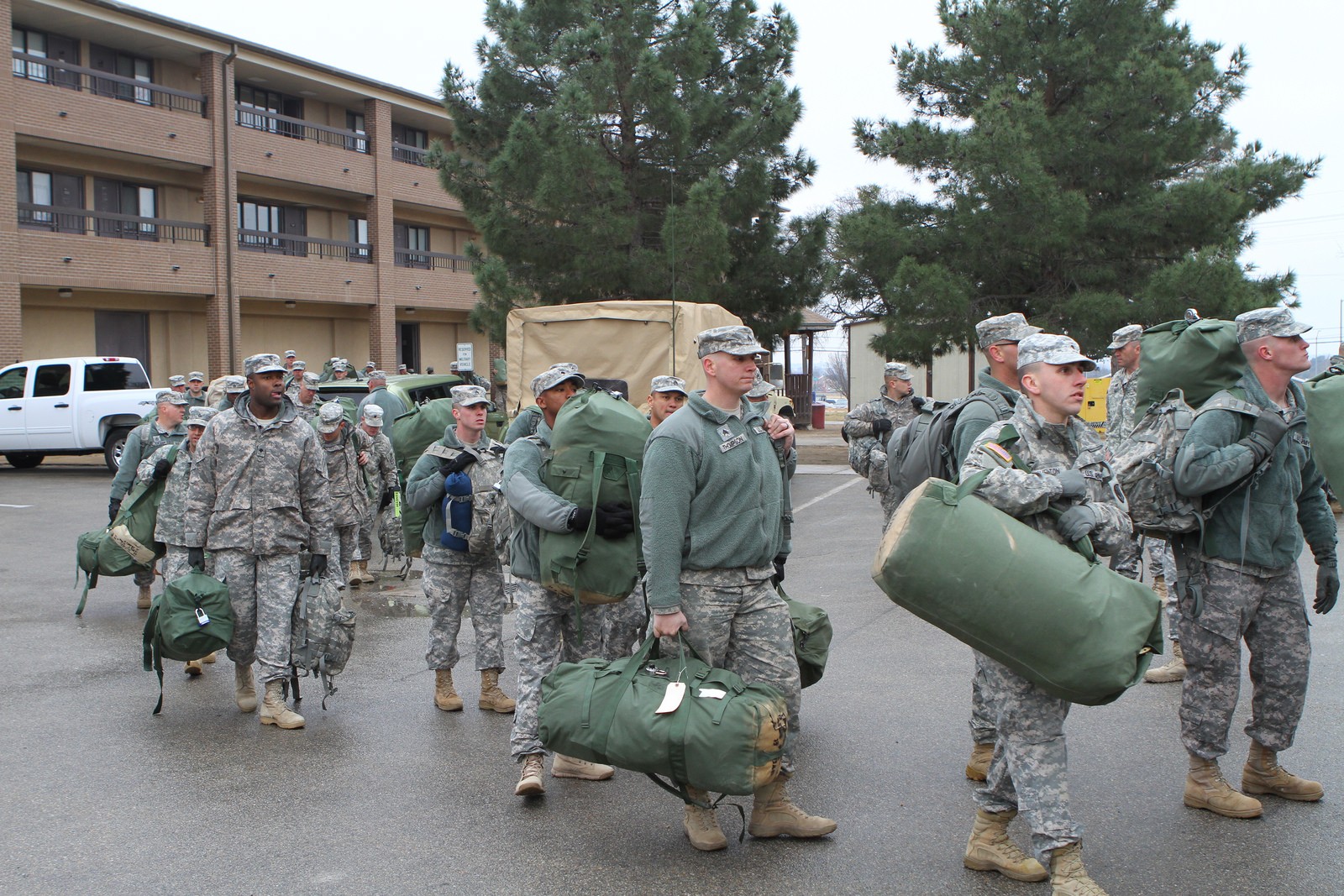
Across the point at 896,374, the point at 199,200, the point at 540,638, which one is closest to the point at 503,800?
the point at 540,638

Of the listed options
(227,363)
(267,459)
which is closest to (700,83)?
(227,363)

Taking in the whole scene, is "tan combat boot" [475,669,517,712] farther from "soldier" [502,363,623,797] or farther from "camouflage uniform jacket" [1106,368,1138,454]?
"camouflage uniform jacket" [1106,368,1138,454]

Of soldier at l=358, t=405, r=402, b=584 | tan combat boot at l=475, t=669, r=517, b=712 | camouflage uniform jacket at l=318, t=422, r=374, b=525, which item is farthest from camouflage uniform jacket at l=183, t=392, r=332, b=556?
soldier at l=358, t=405, r=402, b=584

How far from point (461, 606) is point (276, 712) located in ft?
3.68

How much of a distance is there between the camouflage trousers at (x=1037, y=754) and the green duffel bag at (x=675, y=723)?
0.78m

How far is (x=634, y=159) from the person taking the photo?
22.2 m

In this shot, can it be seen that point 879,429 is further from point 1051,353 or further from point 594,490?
point 1051,353

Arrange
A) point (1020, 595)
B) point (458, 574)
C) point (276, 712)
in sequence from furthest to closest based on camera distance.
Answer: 1. point (458, 574)
2. point (276, 712)
3. point (1020, 595)

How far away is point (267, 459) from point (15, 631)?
372 centimetres

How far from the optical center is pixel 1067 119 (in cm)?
1989

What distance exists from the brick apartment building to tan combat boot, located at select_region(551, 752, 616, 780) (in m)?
19.9

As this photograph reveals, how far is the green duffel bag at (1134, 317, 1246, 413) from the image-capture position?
4.79m

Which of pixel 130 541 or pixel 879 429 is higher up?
pixel 879 429

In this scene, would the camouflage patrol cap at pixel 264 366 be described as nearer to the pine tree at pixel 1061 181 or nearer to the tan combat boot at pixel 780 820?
the tan combat boot at pixel 780 820
